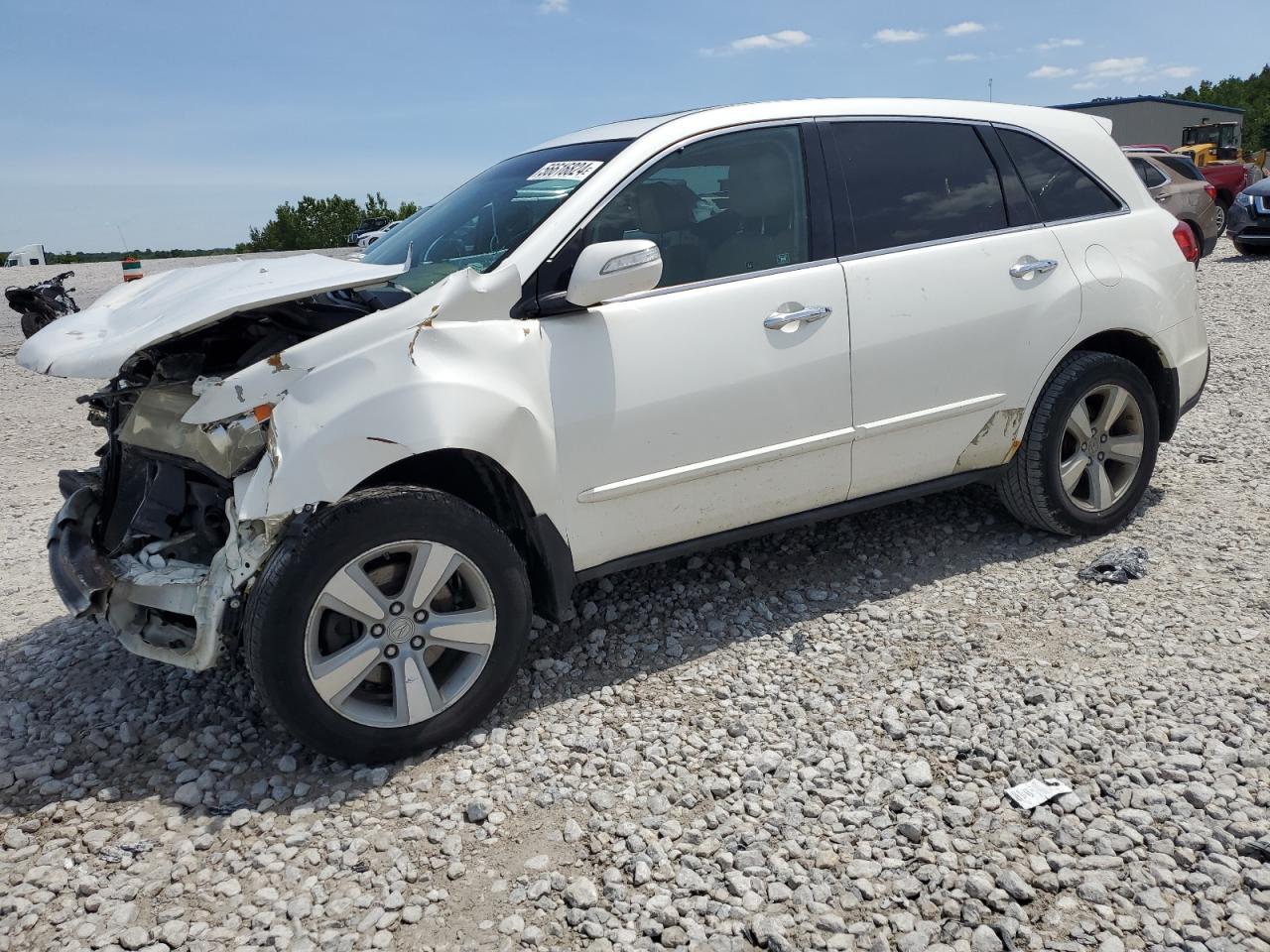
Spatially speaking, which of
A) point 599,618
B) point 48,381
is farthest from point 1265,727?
point 48,381

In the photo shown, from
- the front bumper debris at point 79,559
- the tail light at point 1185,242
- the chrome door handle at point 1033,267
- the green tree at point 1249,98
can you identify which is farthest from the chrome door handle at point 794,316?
the green tree at point 1249,98

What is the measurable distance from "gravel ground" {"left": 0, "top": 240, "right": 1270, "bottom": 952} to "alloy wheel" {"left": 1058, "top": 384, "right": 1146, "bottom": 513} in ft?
1.03

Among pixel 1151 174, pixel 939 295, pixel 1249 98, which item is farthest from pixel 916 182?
pixel 1249 98

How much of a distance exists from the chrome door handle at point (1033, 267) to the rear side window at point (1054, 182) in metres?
0.23

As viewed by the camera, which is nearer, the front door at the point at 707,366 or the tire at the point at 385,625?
the tire at the point at 385,625

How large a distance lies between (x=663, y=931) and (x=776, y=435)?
1.80 metres

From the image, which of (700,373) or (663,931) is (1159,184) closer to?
(700,373)

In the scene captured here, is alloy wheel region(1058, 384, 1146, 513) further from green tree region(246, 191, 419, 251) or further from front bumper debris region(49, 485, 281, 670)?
green tree region(246, 191, 419, 251)

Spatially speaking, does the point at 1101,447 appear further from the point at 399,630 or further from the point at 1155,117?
the point at 1155,117

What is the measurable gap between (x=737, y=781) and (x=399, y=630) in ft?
3.70

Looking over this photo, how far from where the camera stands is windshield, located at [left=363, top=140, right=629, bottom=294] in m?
3.48

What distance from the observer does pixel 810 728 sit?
329 centimetres

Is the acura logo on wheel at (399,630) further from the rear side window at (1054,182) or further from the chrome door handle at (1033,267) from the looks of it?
the rear side window at (1054,182)

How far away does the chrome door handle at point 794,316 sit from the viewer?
11.8 feet
